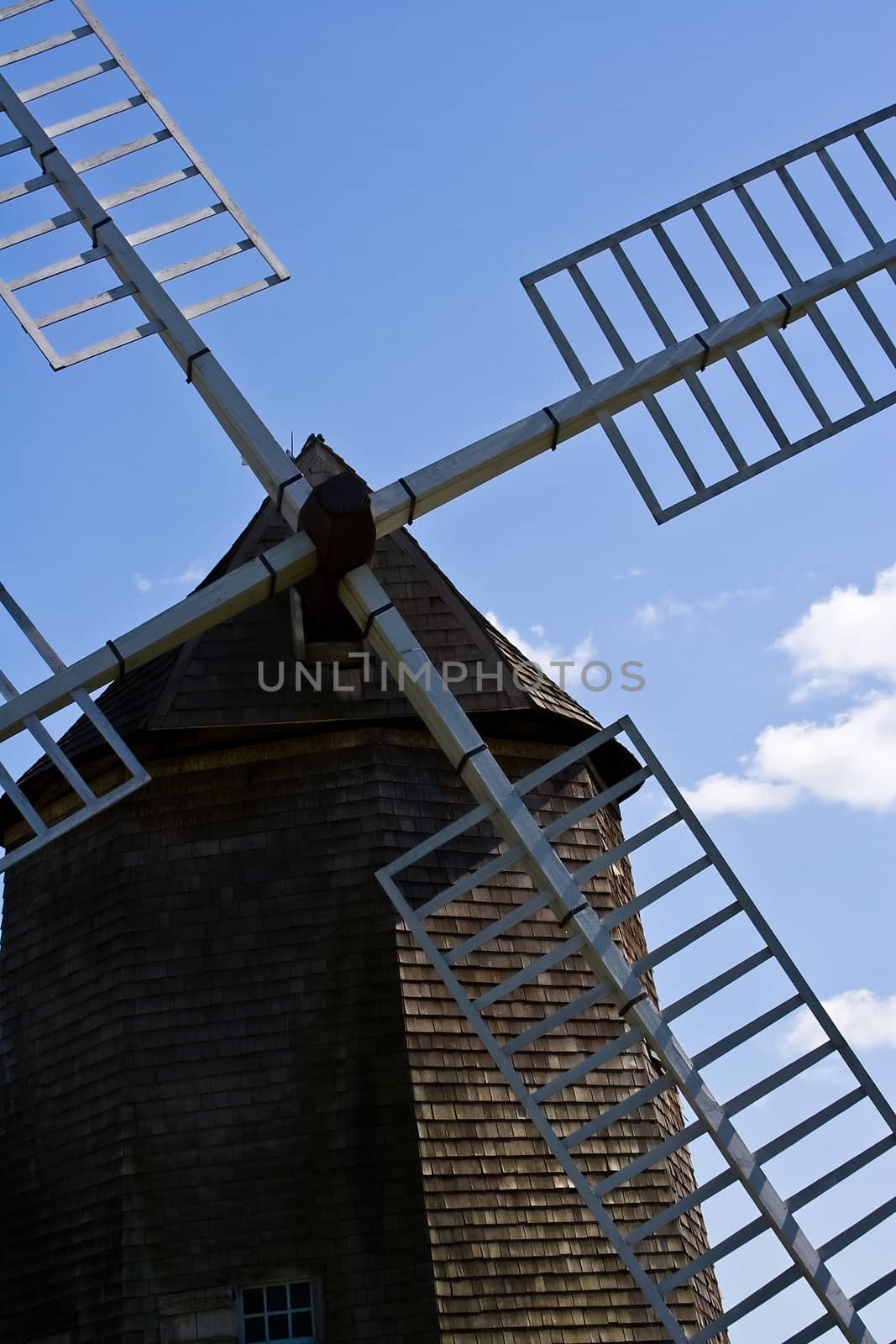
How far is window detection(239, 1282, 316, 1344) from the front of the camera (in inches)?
324

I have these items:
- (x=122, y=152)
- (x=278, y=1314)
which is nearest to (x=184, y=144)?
(x=122, y=152)

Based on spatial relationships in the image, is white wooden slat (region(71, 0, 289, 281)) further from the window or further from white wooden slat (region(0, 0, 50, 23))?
the window

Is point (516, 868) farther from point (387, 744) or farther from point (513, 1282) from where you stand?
point (513, 1282)

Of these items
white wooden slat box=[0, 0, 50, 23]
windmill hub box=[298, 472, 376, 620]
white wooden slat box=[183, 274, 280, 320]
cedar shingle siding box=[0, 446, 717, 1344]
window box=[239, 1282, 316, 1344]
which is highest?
white wooden slat box=[0, 0, 50, 23]

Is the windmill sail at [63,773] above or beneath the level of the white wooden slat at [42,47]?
beneath

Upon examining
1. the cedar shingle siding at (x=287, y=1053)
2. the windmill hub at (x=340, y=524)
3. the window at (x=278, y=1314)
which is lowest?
the window at (x=278, y=1314)

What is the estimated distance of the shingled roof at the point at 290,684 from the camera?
9.25 meters

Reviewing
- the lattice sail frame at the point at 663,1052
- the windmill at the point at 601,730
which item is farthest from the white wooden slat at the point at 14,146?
the lattice sail frame at the point at 663,1052

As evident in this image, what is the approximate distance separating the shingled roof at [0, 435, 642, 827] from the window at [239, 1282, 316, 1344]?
9.28 feet

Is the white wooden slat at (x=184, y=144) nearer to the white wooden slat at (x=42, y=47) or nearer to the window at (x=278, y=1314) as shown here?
the white wooden slat at (x=42, y=47)

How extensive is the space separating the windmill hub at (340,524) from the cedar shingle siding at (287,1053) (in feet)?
3.47

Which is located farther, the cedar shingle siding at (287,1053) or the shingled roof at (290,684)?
the shingled roof at (290,684)

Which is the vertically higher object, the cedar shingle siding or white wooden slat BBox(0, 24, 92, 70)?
white wooden slat BBox(0, 24, 92, 70)

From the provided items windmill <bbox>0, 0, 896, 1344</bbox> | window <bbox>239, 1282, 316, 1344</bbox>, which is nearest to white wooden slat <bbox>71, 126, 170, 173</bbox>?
windmill <bbox>0, 0, 896, 1344</bbox>
